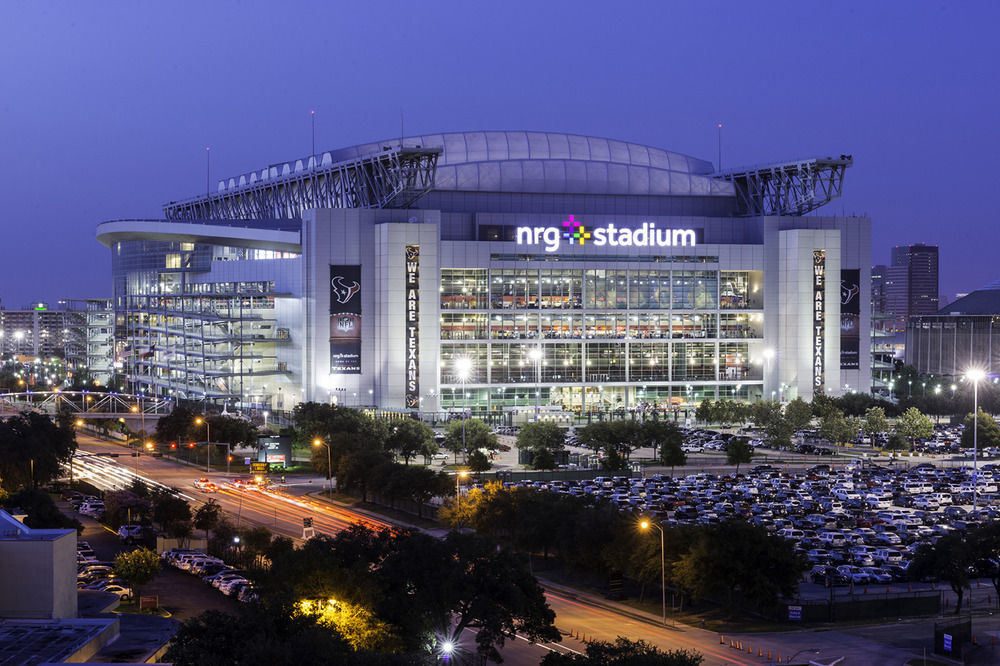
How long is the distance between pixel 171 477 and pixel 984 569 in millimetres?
61462

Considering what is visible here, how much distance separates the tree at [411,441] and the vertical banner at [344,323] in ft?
105

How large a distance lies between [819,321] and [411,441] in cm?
6590

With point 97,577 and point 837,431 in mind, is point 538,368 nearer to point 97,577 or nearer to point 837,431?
point 837,431

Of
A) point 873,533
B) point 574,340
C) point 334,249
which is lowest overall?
point 873,533

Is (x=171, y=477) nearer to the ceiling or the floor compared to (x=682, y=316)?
nearer to the floor

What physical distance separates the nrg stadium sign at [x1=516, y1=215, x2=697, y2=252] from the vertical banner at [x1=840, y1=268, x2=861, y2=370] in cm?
1908

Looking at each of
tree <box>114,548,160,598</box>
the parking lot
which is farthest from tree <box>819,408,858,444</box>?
tree <box>114,548,160,598</box>

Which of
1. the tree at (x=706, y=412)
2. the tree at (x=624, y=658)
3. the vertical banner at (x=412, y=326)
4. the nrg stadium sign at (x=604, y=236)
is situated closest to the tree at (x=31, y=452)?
the vertical banner at (x=412, y=326)

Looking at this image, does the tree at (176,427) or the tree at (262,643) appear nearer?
the tree at (262,643)

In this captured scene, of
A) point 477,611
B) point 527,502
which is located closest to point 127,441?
point 527,502

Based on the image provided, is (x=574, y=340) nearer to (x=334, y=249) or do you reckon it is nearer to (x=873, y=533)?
(x=334, y=249)

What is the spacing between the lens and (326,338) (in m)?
135

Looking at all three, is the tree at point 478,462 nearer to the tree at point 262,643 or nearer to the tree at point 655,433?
the tree at point 655,433

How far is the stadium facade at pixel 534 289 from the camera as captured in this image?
135750 millimetres
